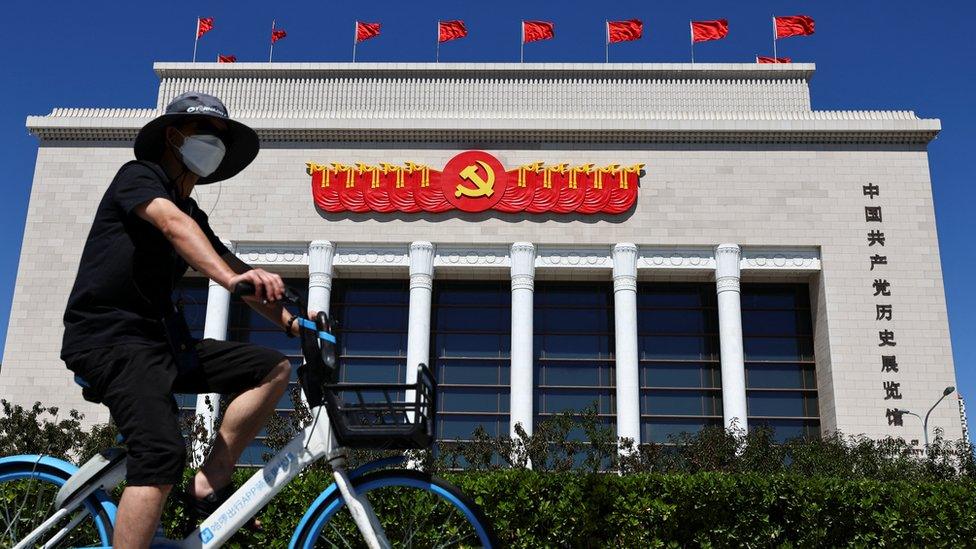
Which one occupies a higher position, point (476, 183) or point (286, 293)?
point (476, 183)

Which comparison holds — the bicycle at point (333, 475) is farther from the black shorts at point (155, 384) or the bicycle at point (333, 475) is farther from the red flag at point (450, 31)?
the red flag at point (450, 31)

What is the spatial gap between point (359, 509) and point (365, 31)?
3806 cm

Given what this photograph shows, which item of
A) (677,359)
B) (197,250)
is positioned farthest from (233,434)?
(677,359)

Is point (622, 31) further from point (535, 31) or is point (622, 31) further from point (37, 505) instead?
point (37, 505)

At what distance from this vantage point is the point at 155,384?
362cm

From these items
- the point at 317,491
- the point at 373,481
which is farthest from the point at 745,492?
the point at 373,481

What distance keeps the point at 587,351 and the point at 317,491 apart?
2707 centimetres

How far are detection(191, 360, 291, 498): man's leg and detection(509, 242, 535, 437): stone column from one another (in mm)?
27079

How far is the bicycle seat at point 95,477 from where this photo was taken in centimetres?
383

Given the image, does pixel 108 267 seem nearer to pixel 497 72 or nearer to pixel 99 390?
pixel 99 390

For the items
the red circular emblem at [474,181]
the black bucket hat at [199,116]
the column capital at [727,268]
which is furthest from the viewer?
the red circular emblem at [474,181]

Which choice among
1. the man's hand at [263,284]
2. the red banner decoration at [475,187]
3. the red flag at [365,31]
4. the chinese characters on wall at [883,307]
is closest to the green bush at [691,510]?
the man's hand at [263,284]

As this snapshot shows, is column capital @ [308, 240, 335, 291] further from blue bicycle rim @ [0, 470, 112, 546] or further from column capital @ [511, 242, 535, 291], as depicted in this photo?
blue bicycle rim @ [0, 470, 112, 546]

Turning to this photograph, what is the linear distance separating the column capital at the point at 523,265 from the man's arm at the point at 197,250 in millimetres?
29020
